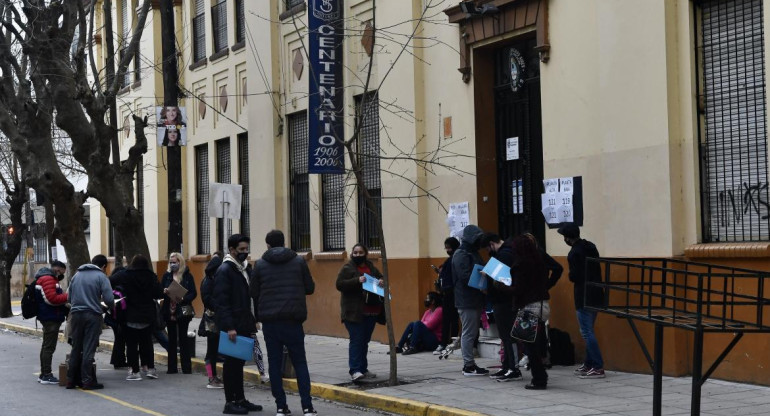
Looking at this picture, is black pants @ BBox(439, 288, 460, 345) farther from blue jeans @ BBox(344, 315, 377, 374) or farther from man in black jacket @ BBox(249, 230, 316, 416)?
man in black jacket @ BBox(249, 230, 316, 416)

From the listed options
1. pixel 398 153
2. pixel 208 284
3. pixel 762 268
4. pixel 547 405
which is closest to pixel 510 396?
pixel 547 405

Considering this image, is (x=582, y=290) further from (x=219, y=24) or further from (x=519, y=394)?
(x=219, y=24)

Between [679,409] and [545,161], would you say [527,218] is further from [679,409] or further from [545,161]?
[679,409]

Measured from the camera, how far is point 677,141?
12.7 meters

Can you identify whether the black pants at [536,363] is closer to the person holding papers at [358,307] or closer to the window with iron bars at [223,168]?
the person holding papers at [358,307]

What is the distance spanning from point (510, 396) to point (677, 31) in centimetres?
469

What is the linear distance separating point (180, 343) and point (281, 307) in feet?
18.1

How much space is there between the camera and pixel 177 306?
51.6 feet

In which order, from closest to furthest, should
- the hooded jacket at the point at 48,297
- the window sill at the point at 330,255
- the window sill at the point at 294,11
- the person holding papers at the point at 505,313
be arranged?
the person holding papers at the point at 505,313
the hooded jacket at the point at 48,297
the window sill at the point at 330,255
the window sill at the point at 294,11

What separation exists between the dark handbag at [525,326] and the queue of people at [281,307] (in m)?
Result: 0.08

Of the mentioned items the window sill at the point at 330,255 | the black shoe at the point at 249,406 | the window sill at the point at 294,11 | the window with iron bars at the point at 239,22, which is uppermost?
the window with iron bars at the point at 239,22

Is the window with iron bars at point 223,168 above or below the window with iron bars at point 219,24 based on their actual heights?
below

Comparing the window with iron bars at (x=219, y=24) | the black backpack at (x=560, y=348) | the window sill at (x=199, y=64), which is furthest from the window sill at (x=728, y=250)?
the window sill at (x=199, y=64)

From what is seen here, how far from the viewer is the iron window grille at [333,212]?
785 inches
